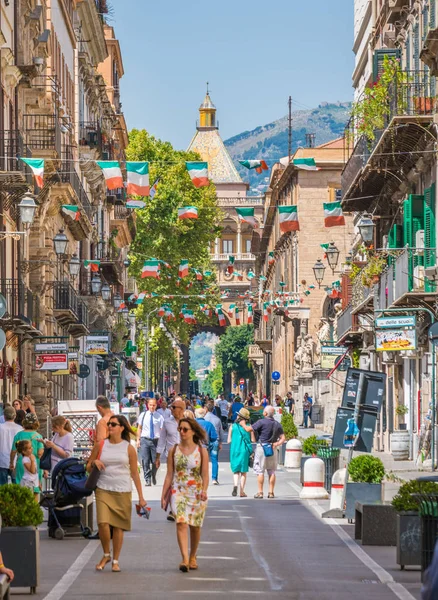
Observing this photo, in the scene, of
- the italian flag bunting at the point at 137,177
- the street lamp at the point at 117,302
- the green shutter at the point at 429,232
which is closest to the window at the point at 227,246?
the street lamp at the point at 117,302

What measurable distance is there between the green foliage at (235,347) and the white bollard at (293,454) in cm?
11671

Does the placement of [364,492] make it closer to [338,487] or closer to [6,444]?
[338,487]

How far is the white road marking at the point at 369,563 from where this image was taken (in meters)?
12.6

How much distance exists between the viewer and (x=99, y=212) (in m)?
64.8

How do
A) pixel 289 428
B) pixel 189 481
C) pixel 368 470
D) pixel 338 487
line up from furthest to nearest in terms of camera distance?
pixel 289 428
pixel 338 487
pixel 368 470
pixel 189 481

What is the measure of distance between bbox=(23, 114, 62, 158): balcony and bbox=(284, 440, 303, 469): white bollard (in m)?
10.4

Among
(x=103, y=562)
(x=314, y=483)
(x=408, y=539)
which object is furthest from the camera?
(x=314, y=483)

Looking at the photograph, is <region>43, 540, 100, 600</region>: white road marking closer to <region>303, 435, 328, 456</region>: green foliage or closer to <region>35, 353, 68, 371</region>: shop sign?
<region>303, 435, 328, 456</region>: green foliage

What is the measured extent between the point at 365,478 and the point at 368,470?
0.48ft

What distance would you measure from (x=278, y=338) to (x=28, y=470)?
256 ft

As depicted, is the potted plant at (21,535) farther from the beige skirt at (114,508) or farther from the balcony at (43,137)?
the balcony at (43,137)

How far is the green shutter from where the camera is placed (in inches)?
1210

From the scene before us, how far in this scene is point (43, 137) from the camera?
1594 inches

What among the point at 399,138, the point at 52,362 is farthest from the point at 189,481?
the point at 52,362
